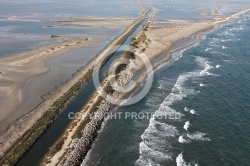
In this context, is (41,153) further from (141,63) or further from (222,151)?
(141,63)

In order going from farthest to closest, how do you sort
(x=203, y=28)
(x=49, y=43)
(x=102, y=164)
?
(x=203, y=28)
(x=49, y=43)
(x=102, y=164)

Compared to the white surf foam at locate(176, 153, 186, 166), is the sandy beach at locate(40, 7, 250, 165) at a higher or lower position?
higher

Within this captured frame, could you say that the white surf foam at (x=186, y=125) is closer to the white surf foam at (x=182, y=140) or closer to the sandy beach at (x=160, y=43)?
the white surf foam at (x=182, y=140)

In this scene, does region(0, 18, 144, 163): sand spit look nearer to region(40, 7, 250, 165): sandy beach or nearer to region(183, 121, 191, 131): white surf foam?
region(40, 7, 250, 165): sandy beach

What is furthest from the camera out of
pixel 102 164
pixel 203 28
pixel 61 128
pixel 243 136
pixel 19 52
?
pixel 203 28

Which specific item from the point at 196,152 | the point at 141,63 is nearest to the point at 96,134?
the point at 196,152

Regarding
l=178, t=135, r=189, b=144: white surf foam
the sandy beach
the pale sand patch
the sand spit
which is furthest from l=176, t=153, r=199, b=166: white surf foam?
the pale sand patch

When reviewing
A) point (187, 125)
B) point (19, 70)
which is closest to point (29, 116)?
point (187, 125)
